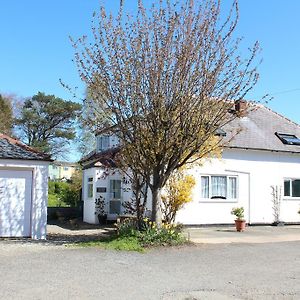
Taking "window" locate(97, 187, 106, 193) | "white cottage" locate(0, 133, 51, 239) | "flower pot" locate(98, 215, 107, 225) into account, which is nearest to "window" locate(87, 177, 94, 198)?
"window" locate(97, 187, 106, 193)

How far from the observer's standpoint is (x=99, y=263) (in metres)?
11.1

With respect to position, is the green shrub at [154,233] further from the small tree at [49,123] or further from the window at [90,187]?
the small tree at [49,123]

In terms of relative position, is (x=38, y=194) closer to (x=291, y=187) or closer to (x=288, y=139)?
(x=291, y=187)

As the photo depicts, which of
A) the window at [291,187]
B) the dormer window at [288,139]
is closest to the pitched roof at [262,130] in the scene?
the dormer window at [288,139]

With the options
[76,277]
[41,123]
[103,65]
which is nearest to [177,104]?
[103,65]

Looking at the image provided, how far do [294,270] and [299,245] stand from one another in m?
4.90

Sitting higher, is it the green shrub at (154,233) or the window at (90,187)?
the window at (90,187)

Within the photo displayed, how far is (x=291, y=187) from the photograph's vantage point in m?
25.0

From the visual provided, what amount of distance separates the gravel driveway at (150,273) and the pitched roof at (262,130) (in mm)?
10052

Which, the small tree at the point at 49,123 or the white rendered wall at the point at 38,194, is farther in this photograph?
the small tree at the point at 49,123

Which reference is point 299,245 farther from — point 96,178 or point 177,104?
point 96,178

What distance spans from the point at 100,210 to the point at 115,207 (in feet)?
3.25

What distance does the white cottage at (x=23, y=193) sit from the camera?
16375 millimetres

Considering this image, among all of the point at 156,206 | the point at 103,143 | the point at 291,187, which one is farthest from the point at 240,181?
the point at 156,206
